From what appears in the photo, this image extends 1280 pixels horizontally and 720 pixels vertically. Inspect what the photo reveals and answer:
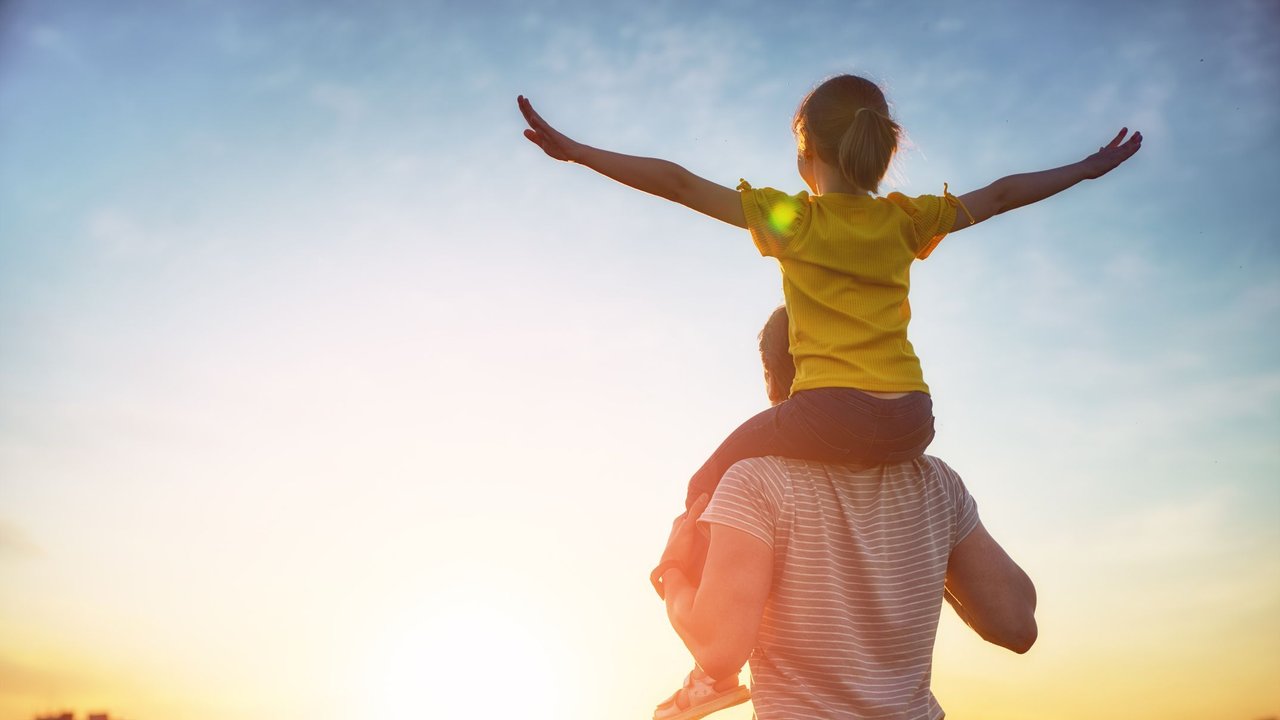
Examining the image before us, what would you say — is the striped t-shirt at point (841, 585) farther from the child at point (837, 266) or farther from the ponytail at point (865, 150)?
the ponytail at point (865, 150)

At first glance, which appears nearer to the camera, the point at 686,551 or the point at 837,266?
the point at 837,266

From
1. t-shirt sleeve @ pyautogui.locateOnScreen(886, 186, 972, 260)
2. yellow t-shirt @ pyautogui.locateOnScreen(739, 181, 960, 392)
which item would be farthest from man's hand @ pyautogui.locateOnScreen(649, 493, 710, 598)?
t-shirt sleeve @ pyautogui.locateOnScreen(886, 186, 972, 260)

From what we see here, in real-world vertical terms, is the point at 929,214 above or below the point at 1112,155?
below

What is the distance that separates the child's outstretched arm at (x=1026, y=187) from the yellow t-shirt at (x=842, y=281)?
0.58 ft

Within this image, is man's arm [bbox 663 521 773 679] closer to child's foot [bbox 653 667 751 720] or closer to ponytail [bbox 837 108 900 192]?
child's foot [bbox 653 667 751 720]

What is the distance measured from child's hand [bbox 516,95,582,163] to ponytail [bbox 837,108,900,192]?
42.0 inches

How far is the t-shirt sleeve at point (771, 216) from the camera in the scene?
344 cm

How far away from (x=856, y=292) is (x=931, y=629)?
128cm

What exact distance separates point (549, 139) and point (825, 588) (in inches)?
72.5

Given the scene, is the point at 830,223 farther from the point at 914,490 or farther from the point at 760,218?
the point at 914,490

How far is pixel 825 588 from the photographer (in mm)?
3338

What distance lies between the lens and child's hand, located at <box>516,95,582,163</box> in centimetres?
A: 325

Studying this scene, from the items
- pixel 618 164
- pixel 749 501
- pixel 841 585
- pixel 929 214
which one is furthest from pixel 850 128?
pixel 841 585

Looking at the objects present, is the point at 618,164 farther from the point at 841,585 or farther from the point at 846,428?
the point at 841,585
